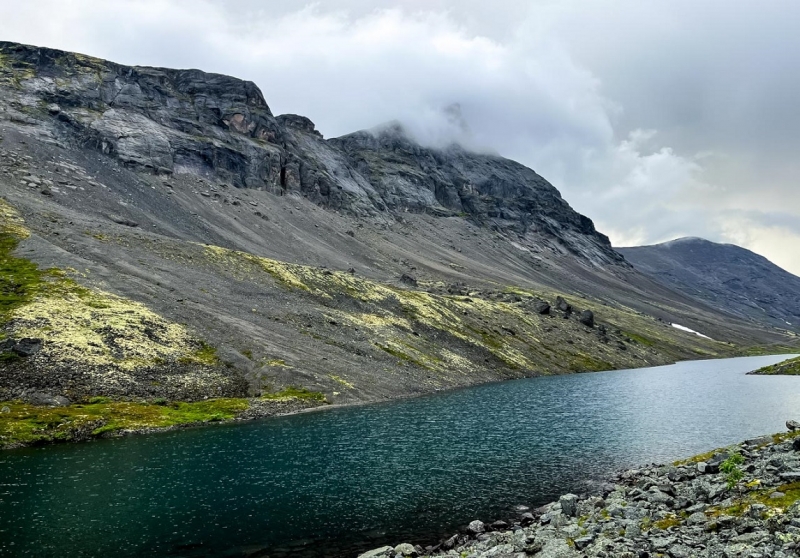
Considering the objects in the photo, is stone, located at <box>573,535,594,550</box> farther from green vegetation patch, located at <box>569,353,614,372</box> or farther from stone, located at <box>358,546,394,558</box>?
Answer: green vegetation patch, located at <box>569,353,614,372</box>

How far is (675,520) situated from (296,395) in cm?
7062

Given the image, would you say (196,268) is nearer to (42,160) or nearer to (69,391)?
(69,391)

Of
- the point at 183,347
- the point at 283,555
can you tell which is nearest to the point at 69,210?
the point at 183,347

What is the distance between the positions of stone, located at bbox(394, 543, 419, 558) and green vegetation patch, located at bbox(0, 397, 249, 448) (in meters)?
53.6

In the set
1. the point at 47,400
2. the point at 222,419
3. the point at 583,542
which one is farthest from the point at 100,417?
the point at 583,542

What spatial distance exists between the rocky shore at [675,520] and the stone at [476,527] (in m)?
0.07

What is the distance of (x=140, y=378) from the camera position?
8306cm

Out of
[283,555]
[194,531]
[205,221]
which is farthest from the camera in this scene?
[205,221]

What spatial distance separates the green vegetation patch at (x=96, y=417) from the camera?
6438 cm

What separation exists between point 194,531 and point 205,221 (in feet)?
554

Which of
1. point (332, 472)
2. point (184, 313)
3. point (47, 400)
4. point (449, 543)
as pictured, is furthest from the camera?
point (184, 313)

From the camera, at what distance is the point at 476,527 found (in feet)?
114

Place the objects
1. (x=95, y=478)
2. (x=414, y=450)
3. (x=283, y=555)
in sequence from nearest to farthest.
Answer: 1. (x=283, y=555)
2. (x=95, y=478)
3. (x=414, y=450)

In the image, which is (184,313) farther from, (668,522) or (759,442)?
(759,442)
